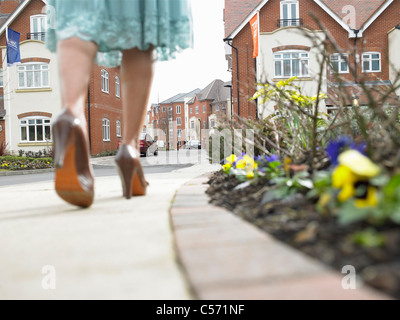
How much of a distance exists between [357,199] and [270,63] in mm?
18413

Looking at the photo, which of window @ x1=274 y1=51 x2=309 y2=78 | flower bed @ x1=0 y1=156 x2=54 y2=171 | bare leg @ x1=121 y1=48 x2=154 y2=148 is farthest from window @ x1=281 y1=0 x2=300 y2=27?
bare leg @ x1=121 y1=48 x2=154 y2=148

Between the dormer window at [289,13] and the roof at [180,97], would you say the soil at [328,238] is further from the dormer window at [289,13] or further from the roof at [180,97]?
the roof at [180,97]

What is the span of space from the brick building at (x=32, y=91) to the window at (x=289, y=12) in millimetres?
9798

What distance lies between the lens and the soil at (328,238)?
708mm

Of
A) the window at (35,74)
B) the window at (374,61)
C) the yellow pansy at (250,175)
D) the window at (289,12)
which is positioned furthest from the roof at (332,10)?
the yellow pansy at (250,175)

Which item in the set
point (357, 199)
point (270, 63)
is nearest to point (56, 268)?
point (357, 199)

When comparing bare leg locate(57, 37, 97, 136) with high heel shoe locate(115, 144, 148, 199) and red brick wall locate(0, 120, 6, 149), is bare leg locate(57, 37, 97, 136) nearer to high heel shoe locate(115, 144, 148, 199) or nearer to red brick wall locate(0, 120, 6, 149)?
high heel shoe locate(115, 144, 148, 199)

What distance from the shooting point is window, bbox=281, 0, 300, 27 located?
18688 millimetres

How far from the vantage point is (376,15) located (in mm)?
18469

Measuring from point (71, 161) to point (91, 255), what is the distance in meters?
0.76

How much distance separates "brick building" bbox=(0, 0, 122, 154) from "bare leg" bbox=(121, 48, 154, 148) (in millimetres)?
18134

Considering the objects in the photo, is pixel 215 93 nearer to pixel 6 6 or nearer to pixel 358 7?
pixel 6 6

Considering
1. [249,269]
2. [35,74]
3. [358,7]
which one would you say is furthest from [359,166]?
[358,7]
